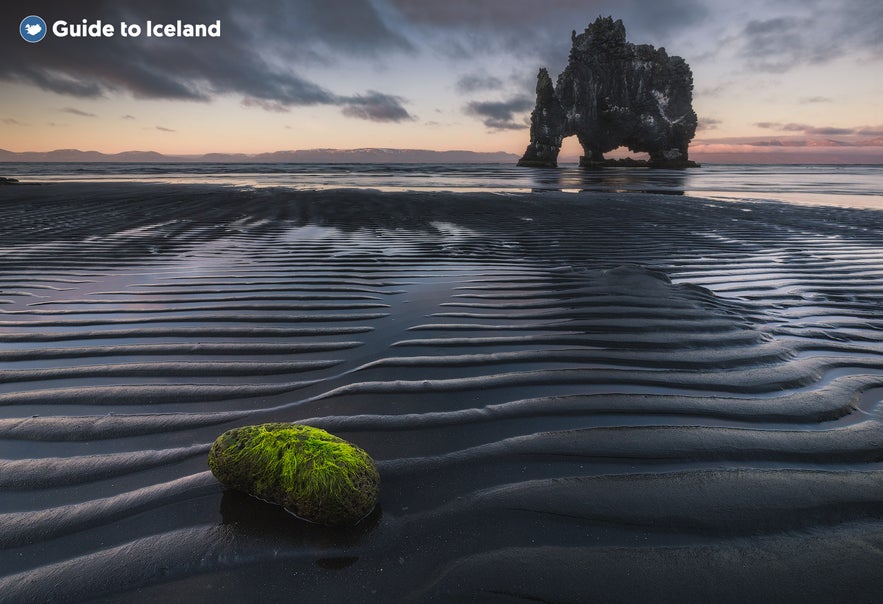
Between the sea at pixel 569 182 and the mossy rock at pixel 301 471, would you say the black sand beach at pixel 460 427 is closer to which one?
the mossy rock at pixel 301 471

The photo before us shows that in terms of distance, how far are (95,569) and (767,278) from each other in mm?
7004

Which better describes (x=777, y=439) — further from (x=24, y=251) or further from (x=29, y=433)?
(x=24, y=251)

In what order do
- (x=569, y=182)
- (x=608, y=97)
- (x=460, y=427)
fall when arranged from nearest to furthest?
1. (x=460, y=427)
2. (x=569, y=182)
3. (x=608, y=97)

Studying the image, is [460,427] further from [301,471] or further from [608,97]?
[608,97]

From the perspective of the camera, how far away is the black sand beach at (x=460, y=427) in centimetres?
164

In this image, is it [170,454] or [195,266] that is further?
[195,266]

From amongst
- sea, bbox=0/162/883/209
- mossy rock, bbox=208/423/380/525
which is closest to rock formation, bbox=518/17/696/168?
sea, bbox=0/162/883/209

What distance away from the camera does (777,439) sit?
2422 millimetres

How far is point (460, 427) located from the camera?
2.55m

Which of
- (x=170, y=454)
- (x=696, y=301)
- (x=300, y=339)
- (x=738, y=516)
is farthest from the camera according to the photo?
(x=696, y=301)

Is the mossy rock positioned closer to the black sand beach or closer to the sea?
the black sand beach

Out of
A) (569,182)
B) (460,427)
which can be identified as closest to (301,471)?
(460,427)

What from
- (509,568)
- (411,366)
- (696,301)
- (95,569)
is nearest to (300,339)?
(411,366)

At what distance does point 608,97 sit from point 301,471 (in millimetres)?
99594
